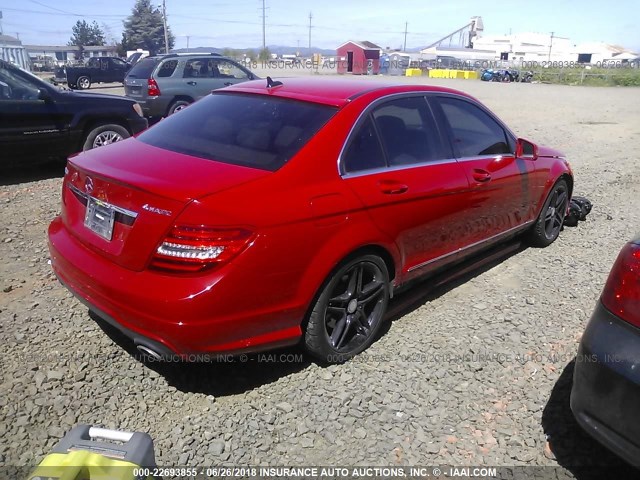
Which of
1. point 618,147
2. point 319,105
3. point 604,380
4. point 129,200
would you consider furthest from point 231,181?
point 618,147

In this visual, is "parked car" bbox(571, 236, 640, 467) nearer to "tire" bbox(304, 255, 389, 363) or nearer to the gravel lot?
the gravel lot

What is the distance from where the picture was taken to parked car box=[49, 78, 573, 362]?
2.53 metres

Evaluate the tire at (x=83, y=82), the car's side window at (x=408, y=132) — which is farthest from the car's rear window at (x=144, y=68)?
the tire at (x=83, y=82)

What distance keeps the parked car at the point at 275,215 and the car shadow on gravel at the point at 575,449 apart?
1147mm

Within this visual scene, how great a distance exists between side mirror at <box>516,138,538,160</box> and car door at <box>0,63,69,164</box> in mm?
5714

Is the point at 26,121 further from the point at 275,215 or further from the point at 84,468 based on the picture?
the point at 84,468

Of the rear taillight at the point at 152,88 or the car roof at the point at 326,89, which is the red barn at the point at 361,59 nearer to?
the rear taillight at the point at 152,88

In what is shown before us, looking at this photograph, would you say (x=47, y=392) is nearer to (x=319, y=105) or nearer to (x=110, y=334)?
(x=110, y=334)

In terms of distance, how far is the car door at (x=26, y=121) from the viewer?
6.69 meters

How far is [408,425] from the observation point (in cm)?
280

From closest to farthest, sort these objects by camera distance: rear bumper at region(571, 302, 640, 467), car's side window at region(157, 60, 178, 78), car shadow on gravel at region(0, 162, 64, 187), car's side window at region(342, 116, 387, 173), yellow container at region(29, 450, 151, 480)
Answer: yellow container at region(29, 450, 151, 480)
rear bumper at region(571, 302, 640, 467)
car's side window at region(342, 116, 387, 173)
car shadow on gravel at region(0, 162, 64, 187)
car's side window at region(157, 60, 178, 78)

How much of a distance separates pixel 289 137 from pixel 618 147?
37.9ft

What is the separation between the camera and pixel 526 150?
4773mm

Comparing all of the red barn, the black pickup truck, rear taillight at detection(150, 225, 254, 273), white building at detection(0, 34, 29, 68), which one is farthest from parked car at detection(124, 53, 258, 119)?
the red barn
